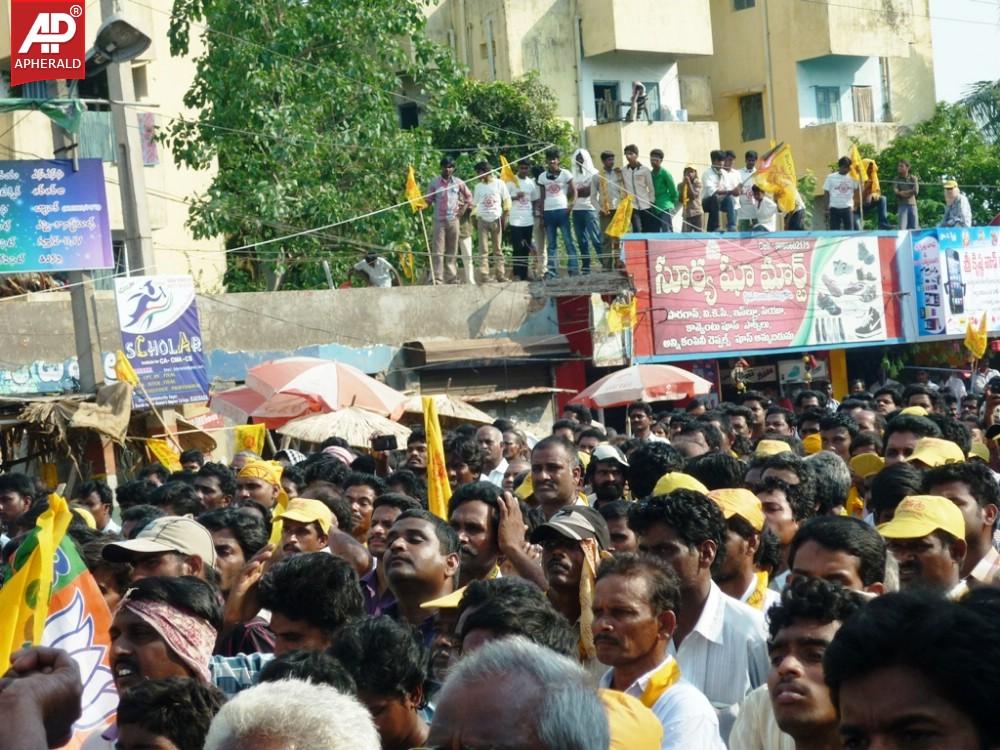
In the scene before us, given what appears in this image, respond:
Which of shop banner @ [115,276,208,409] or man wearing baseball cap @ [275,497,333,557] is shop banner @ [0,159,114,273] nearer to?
shop banner @ [115,276,208,409]

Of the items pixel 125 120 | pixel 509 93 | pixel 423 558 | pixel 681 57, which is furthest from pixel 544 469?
pixel 681 57

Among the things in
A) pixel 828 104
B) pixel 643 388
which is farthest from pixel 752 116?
pixel 643 388

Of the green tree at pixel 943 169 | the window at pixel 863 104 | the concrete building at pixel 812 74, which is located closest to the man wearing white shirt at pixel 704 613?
the green tree at pixel 943 169

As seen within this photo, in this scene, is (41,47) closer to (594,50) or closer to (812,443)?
(812,443)

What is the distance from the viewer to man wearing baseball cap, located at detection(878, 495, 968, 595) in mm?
5699

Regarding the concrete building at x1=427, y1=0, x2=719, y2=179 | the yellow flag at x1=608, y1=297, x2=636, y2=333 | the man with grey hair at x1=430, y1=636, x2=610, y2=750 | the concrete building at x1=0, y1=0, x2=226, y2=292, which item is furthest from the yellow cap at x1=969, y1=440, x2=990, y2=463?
the concrete building at x1=427, y1=0, x2=719, y2=179

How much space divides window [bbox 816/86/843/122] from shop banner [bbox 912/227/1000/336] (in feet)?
36.0

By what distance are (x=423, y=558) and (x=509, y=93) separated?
24.9 meters

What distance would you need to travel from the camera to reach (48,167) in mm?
15750

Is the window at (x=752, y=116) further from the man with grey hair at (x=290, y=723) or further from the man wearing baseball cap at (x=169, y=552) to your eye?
the man with grey hair at (x=290, y=723)

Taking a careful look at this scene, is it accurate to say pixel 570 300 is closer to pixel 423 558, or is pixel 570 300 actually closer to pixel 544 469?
pixel 544 469

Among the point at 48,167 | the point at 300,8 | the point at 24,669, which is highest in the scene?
the point at 300,8

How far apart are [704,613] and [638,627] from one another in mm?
744

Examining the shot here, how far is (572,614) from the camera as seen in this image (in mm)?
5801
